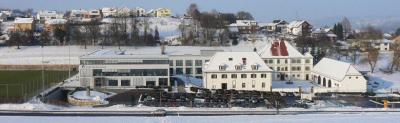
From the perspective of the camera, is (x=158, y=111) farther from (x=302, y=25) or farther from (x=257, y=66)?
(x=302, y=25)

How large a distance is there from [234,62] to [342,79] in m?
6.64

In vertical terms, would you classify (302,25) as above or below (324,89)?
above

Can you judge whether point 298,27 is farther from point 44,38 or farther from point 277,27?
point 44,38

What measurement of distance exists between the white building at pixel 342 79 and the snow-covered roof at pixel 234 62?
3.98 meters

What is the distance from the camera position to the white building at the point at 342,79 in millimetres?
33812

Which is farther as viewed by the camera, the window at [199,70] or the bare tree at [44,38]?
the bare tree at [44,38]

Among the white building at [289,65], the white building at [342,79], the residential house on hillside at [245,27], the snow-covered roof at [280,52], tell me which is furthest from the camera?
the residential house on hillside at [245,27]

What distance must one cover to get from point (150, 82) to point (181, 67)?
4.81 metres

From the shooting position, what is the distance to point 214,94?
30.8 m

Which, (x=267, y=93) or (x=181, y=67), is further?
(x=181, y=67)

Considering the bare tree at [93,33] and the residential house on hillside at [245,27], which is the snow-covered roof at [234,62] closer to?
the bare tree at [93,33]

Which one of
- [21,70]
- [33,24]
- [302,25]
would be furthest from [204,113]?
[33,24]

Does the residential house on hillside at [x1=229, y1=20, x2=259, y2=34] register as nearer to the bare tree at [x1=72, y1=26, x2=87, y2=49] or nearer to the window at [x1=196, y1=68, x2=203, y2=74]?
the bare tree at [x1=72, y1=26, x2=87, y2=49]

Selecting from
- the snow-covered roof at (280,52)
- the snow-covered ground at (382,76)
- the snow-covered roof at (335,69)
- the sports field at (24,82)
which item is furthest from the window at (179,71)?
the snow-covered ground at (382,76)
